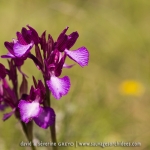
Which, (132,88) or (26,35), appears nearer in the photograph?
(26,35)

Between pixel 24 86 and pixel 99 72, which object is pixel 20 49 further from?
pixel 99 72

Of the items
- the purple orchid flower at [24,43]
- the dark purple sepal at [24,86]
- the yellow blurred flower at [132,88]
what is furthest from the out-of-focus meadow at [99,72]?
the purple orchid flower at [24,43]

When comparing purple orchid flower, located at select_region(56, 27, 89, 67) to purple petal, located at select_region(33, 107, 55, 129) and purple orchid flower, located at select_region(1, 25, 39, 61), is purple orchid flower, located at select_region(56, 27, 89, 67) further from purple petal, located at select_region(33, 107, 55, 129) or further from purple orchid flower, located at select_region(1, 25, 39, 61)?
purple petal, located at select_region(33, 107, 55, 129)

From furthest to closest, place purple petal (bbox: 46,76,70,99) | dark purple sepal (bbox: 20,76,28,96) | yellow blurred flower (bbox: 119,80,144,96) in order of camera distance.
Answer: yellow blurred flower (bbox: 119,80,144,96) → dark purple sepal (bbox: 20,76,28,96) → purple petal (bbox: 46,76,70,99)

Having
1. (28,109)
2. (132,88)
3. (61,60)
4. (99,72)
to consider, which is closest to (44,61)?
(61,60)

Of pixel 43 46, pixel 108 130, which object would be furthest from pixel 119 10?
pixel 43 46

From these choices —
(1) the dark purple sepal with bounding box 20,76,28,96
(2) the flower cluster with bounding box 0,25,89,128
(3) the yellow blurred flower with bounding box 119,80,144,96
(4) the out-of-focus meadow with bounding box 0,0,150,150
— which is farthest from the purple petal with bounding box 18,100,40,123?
(3) the yellow blurred flower with bounding box 119,80,144,96

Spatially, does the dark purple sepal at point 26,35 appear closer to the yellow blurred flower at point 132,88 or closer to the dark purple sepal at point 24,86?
the dark purple sepal at point 24,86
